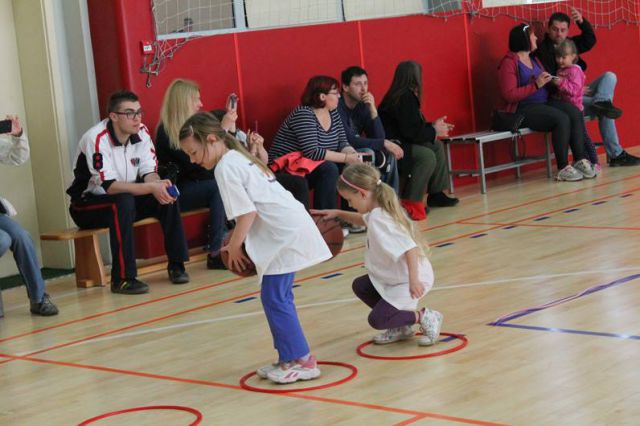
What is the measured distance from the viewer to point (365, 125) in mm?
8250

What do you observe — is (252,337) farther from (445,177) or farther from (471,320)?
(445,177)

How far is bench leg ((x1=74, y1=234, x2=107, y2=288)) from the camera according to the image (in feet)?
21.3

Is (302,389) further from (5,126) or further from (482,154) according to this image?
(482,154)

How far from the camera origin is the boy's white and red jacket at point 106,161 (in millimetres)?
6344

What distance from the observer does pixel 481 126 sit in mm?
10016

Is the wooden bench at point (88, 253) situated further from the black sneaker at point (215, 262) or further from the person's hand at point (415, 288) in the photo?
the person's hand at point (415, 288)

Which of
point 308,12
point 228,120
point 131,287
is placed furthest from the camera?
point 308,12

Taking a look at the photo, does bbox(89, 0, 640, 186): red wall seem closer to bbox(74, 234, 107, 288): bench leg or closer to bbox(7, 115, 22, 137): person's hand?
bbox(74, 234, 107, 288): bench leg

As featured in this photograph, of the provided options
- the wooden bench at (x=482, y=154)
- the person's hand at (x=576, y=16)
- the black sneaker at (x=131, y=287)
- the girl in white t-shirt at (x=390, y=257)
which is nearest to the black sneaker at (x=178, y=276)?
the black sneaker at (x=131, y=287)

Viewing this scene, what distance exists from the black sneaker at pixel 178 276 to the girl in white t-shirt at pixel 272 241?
240 cm

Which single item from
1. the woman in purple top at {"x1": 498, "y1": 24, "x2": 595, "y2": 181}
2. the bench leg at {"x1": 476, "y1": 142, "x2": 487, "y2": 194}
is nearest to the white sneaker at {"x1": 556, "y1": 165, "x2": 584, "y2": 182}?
the woman in purple top at {"x1": 498, "y1": 24, "x2": 595, "y2": 181}

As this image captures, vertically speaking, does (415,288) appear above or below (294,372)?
above

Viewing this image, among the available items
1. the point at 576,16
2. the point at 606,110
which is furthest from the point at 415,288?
the point at 576,16

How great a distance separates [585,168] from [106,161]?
4.69 m
